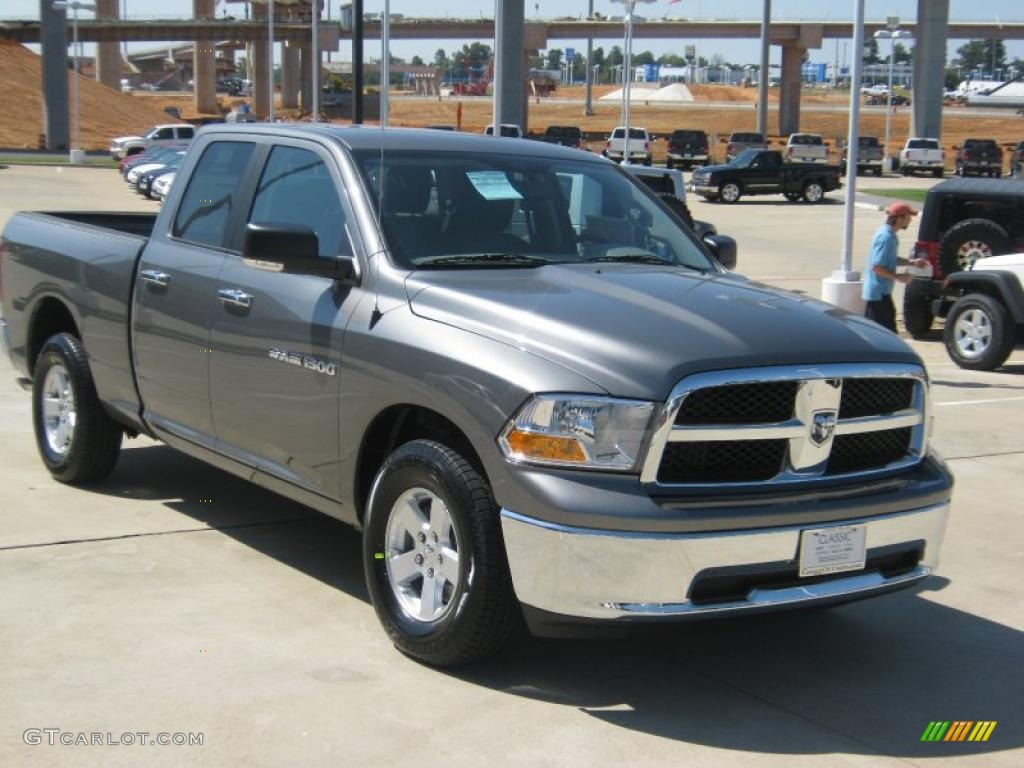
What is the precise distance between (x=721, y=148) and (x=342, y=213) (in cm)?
8534

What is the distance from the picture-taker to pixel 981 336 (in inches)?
545

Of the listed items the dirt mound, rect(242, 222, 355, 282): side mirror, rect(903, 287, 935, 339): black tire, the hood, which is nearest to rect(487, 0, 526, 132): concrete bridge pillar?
the dirt mound

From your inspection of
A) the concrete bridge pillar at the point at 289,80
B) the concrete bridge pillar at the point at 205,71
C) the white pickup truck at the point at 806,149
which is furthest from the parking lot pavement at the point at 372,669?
the concrete bridge pillar at the point at 289,80

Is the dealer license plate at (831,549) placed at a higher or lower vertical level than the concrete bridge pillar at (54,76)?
lower

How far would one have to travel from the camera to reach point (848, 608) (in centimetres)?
619

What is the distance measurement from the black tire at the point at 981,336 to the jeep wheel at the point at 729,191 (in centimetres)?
2999

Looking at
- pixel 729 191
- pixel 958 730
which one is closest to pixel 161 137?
pixel 729 191

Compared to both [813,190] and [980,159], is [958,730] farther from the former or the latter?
[980,159]

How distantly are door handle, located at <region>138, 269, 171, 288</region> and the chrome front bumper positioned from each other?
2695mm

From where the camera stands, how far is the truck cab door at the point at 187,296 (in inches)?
252

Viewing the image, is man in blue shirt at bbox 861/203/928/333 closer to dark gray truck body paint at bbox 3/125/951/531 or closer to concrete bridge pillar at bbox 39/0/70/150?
dark gray truck body paint at bbox 3/125/951/531

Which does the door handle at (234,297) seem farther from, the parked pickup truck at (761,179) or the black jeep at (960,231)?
the parked pickup truck at (761,179)

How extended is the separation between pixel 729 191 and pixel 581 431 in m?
40.3

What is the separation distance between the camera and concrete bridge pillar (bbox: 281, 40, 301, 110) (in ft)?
461
